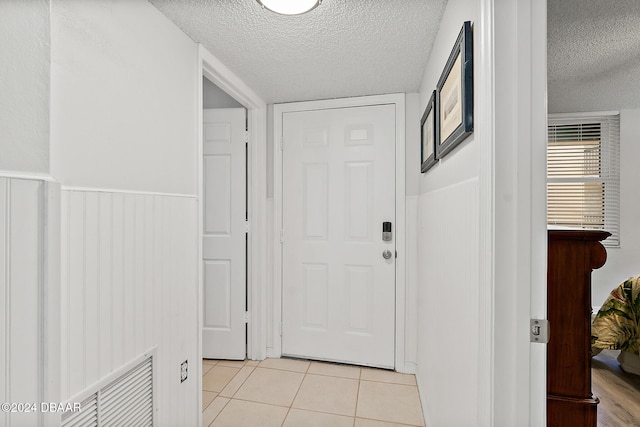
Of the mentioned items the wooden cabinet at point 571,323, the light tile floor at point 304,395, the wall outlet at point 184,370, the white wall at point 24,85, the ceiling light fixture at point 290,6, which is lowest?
the light tile floor at point 304,395

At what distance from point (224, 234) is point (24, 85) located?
5.82 feet

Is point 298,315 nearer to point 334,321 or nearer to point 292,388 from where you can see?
point 334,321

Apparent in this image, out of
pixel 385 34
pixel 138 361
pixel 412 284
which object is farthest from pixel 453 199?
pixel 138 361

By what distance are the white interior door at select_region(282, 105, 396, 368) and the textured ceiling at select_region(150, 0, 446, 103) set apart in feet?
1.21

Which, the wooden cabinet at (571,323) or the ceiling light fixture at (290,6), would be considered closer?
the wooden cabinet at (571,323)

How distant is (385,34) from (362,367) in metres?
2.31

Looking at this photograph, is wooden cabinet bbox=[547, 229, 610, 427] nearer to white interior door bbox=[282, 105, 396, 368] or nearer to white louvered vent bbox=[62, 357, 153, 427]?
white interior door bbox=[282, 105, 396, 368]

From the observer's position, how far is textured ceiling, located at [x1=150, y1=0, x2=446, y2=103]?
1401 millimetres

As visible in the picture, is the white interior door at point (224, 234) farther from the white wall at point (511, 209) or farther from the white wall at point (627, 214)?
the white wall at point (627, 214)

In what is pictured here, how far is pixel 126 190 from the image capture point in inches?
49.7

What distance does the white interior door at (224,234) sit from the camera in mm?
2570

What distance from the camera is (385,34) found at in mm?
1599

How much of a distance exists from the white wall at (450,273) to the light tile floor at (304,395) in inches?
9.2

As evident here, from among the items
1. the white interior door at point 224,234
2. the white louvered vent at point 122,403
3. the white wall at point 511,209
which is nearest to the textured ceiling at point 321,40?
the white interior door at point 224,234
